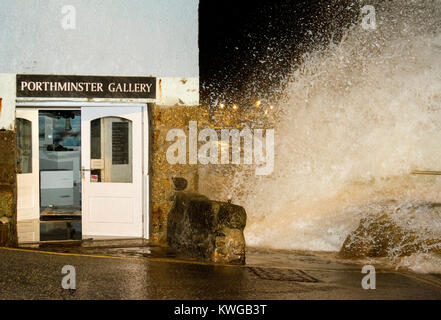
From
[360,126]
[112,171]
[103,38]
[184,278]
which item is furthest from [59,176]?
[184,278]

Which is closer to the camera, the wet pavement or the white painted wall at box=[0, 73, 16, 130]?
the wet pavement

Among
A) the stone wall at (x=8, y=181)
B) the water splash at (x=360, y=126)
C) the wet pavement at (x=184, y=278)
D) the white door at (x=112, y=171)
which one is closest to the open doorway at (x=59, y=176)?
the white door at (x=112, y=171)

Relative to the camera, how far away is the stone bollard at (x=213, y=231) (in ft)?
21.1

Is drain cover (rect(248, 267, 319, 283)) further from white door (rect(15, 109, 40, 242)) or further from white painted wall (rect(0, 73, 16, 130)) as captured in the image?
white door (rect(15, 109, 40, 242))

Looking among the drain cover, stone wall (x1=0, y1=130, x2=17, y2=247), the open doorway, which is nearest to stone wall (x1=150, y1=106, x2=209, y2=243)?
the open doorway

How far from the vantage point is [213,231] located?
6.49 m

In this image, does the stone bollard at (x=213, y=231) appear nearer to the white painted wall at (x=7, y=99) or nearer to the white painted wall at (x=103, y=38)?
the white painted wall at (x=103, y=38)

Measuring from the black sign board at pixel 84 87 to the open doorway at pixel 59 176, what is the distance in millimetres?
2683

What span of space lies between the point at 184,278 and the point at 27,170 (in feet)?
21.7

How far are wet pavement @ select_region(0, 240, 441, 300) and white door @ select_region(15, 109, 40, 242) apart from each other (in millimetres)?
3596

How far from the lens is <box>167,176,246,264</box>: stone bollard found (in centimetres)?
643

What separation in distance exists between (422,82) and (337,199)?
11.3 feet

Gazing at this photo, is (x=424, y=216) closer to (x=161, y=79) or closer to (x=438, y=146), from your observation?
(x=438, y=146)

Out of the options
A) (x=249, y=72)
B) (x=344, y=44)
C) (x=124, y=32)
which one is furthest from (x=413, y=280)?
(x=249, y=72)
